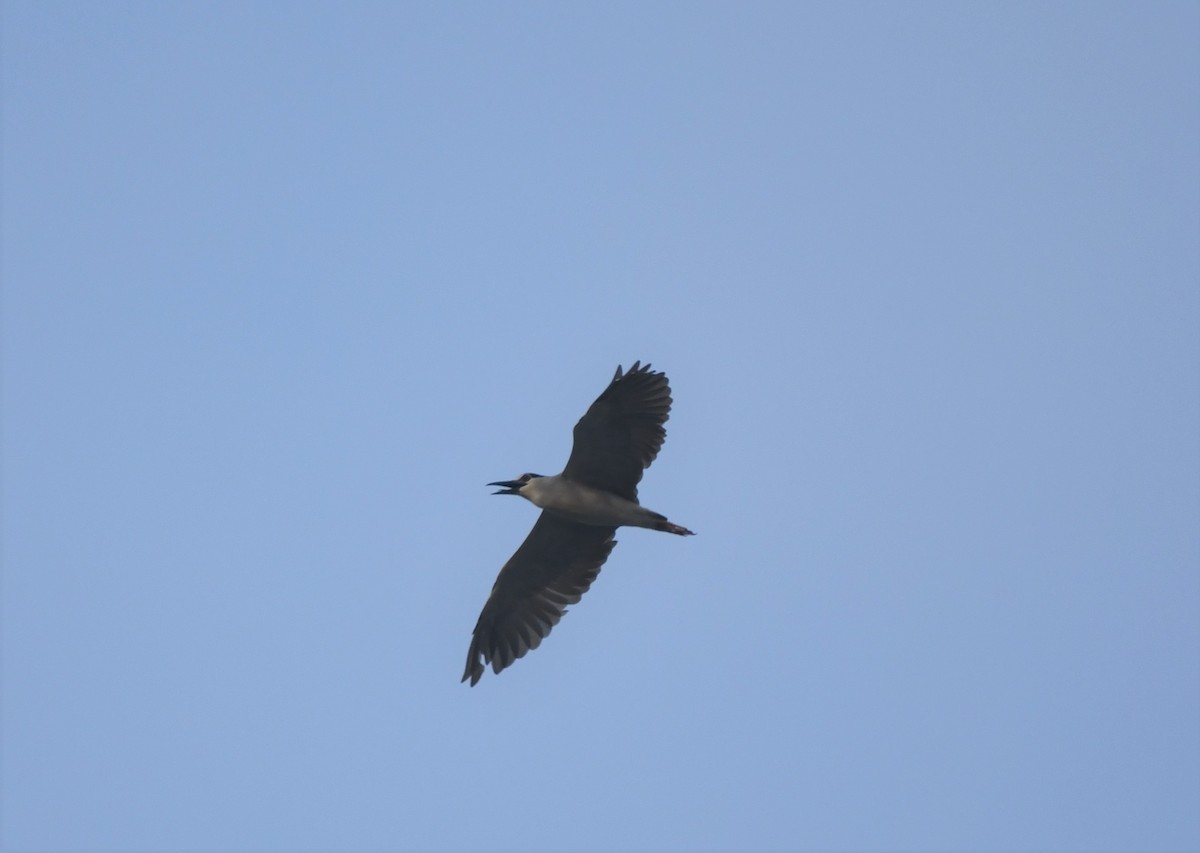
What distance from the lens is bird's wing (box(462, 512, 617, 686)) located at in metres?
20.4

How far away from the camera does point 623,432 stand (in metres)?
19.2

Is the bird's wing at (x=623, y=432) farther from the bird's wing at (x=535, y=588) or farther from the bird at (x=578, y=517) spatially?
the bird's wing at (x=535, y=588)

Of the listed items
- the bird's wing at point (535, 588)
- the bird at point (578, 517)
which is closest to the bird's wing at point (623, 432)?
the bird at point (578, 517)

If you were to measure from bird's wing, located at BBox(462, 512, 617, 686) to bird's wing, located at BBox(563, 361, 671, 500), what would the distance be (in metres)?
1.11

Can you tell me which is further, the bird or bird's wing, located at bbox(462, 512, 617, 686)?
bird's wing, located at bbox(462, 512, 617, 686)

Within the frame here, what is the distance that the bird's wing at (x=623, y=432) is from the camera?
19.0m

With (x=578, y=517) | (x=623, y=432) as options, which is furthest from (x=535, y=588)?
(x=623, y=432)

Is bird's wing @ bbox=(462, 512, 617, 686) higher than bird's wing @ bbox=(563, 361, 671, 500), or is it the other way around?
bird's wing @ bbox=(563, 361, 671, 500)

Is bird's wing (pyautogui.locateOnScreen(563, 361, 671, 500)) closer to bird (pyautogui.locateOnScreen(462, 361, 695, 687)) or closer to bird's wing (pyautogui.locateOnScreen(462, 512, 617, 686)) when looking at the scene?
bird (pyautogui.locateOnScreen(462, 361, 695, 687))

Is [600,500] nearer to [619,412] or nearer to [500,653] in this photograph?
[619,412]

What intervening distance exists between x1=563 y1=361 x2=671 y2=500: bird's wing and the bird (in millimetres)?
13

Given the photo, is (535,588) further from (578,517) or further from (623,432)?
(623,432)

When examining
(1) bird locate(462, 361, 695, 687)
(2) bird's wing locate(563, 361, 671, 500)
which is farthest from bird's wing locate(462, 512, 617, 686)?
(2) bird's wing locate(563, 361, 671, 500)

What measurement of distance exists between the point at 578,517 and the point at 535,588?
5.50 ft
